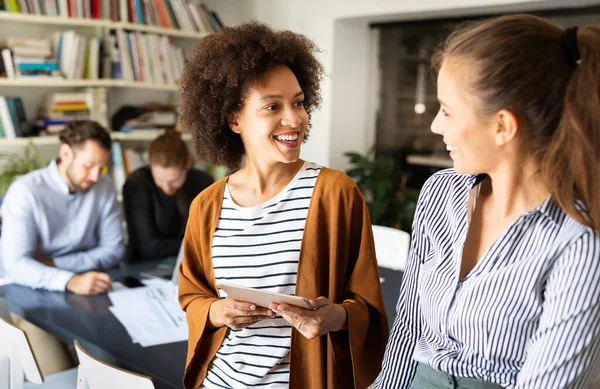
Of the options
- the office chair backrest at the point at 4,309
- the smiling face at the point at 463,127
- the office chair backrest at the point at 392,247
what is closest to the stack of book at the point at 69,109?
the office chair backrest at the point at 4,309

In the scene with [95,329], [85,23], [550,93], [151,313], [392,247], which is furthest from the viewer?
[85,23]

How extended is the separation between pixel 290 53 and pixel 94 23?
2.97 meters

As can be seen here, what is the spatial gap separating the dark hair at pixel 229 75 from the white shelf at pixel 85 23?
2.08 metres

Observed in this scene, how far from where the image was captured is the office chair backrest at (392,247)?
2984 millimetres

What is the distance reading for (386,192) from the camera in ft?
13.5

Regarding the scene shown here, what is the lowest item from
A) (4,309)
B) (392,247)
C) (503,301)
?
(4,309)

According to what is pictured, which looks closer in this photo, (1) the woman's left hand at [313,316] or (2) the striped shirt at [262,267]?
(1) the woman's left hand at [313,316]

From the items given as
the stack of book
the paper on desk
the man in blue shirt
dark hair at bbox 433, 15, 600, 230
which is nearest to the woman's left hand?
dark hair at bbox 433, 15, 600, 230

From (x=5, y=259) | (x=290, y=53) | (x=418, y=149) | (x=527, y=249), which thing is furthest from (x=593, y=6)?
(x=5, y=259)

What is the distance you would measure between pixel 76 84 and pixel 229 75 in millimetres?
2869

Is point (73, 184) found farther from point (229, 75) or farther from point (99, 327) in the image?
point (229, 75)

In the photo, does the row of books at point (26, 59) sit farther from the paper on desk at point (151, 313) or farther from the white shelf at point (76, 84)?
the paper on desk at point (151, 313)

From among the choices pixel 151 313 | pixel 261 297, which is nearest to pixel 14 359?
pixel 151 313

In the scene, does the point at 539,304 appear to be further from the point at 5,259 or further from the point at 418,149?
the point at 418,149
